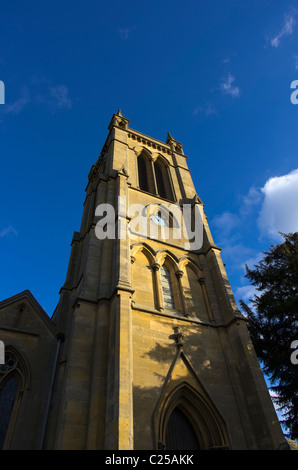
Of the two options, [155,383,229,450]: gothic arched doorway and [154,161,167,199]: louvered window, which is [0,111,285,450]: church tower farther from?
[154,161,167,199]: louvered window

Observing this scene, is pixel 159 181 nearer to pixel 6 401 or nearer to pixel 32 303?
pixel 32 303

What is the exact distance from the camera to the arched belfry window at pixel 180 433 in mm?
8453

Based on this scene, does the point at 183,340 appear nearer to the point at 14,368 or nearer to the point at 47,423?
the point at 47,423

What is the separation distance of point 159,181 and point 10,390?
14.7 metres

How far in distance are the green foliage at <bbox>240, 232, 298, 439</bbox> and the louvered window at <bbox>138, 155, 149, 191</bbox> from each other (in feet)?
26.4

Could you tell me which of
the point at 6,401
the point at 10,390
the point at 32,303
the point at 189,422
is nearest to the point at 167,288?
the point at 189,422

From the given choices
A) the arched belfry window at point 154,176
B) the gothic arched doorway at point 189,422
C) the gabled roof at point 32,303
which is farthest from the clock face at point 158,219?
the gothic arched doorway at point 189,422

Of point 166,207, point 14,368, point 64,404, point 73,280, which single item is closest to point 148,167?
point 166,207

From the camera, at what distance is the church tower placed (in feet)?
25.0

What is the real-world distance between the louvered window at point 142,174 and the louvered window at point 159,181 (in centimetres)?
83

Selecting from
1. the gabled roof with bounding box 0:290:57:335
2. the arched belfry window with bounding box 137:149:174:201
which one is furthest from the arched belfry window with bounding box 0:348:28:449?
the arched belfry window with bounding box 137:149:174:201

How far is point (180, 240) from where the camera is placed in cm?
1510

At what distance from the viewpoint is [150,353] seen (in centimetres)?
943

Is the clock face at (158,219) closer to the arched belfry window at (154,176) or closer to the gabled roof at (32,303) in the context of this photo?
the arched belfry window at (154,176)
